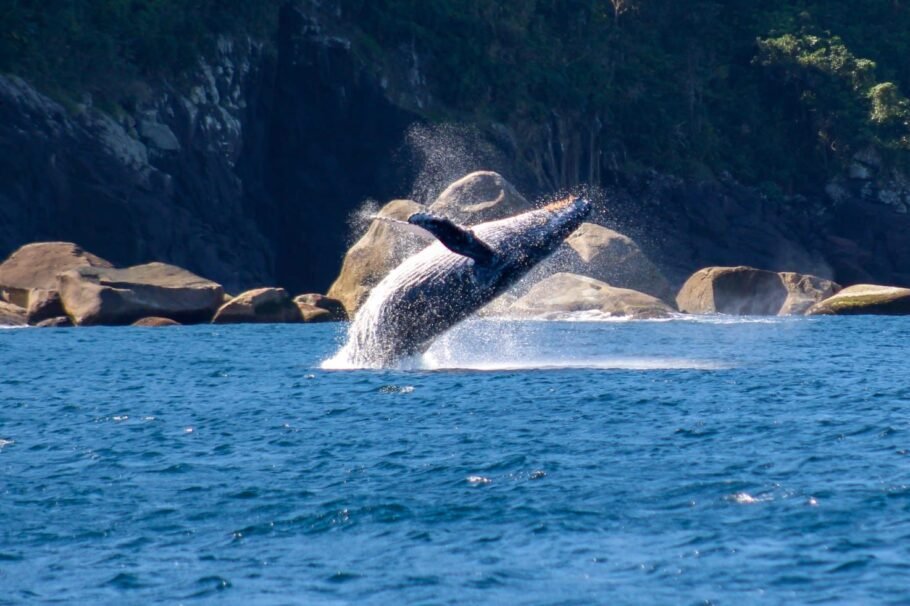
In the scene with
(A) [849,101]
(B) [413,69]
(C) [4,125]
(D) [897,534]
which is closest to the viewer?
(D) [897,534]

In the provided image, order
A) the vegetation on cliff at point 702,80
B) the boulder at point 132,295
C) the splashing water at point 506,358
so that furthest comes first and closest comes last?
1. the vegetation on cliff at point 702,80
2. the boulder at point 132,295
3. the splashing water at point 506,358

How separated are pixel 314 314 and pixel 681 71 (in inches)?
1557

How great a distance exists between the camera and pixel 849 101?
249ft

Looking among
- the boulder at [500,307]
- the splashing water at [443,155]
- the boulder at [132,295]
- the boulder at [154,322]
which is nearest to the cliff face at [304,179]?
the splashing water at [443,155]

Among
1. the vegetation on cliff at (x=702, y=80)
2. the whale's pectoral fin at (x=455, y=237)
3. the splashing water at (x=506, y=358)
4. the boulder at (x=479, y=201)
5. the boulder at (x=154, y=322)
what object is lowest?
the splashing water at (x=506, y=358)

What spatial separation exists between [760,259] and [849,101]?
11.7m

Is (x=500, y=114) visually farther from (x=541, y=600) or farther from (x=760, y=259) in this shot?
(x=541, y=600)

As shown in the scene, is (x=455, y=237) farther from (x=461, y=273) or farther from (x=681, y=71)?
(x=681, y=71)

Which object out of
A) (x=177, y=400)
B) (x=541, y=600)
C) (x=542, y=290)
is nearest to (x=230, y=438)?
(x=177, y=400)

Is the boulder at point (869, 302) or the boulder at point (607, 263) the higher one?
the boulder at point (607, 263)

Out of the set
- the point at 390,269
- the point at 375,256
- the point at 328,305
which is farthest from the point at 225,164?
the point at 390,269

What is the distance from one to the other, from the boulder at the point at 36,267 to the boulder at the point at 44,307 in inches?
20.1

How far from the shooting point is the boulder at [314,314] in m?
44.6

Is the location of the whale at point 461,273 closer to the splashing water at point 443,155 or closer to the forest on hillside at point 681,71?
the splashing water at point 443,155
